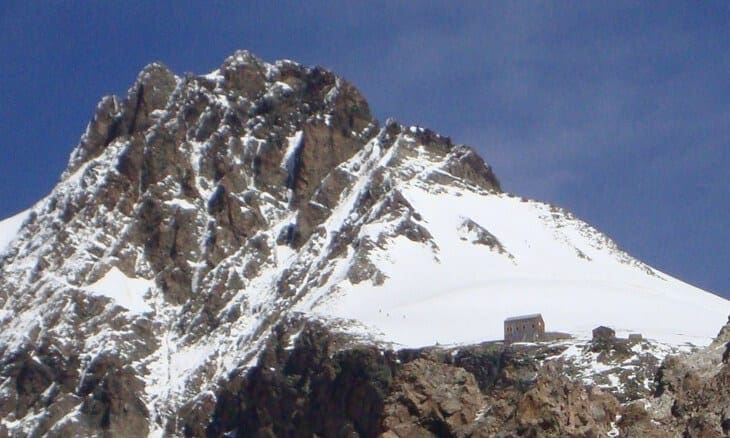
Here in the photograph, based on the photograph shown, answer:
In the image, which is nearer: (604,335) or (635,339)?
(635,339)

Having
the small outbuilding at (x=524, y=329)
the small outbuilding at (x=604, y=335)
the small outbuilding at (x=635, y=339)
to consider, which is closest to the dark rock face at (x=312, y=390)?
the small outbuilding at (x=524, y=329)

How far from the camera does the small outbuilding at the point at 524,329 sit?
585ft

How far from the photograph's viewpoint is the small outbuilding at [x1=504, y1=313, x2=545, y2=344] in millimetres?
178375

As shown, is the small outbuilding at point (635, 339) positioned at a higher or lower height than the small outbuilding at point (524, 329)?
lower

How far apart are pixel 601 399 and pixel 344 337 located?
155029mm

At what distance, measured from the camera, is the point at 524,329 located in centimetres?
17975

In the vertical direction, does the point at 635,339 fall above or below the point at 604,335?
below

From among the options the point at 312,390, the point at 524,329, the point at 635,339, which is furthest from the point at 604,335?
the point at 312,390

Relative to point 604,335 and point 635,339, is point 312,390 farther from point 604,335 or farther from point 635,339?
point 635,339

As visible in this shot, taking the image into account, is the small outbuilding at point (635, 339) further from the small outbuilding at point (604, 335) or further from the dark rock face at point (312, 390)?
the dark rock face at point (312, 390)

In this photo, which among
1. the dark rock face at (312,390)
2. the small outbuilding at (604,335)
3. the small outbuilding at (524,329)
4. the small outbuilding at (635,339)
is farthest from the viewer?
the dark rock face at (312,390)

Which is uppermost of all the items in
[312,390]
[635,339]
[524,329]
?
[524,329]

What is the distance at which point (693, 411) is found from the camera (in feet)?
113

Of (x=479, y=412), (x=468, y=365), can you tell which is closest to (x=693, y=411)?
(x=479, y=412)
